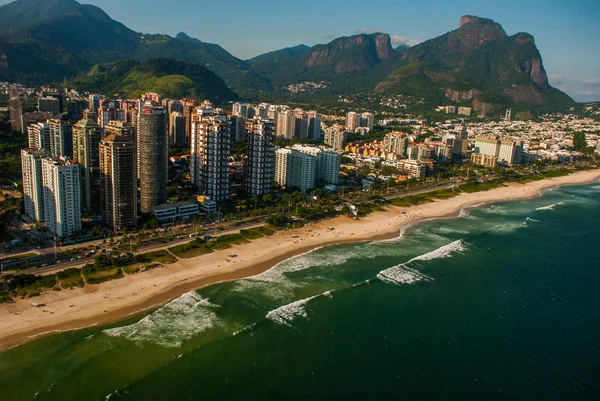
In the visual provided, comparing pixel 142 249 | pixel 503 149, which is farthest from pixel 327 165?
pixel 503 149

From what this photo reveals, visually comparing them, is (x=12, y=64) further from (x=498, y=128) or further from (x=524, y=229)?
(x=524, y=229)

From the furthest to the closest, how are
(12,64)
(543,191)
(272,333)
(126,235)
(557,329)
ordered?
(12,64), (543,191), (126,235), (557,329), (272,333)

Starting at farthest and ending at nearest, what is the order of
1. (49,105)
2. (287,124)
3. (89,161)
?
(287,124) < (49,105) < (89,161)

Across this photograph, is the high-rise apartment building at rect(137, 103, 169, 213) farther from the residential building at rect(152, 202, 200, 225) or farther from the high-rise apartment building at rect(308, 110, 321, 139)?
the high-rise apartment building at rect(308, 110, 321, 139)

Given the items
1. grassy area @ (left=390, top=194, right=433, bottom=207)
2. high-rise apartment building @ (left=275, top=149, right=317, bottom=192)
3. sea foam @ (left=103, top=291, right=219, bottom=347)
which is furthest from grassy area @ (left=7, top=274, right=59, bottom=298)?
grassy area @ (left=390, top=194, right=433, bottom=207)

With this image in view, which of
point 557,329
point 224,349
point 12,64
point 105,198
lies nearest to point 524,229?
point 557,329

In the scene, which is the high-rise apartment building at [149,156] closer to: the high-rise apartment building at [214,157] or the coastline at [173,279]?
the high-rise apartment building at [214,157]

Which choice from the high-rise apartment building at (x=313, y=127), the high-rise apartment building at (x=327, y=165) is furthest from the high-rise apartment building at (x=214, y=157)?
the high-rise apartment building at (x=313, y=127)

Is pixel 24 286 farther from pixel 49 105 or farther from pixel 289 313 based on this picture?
pixel 49 105
